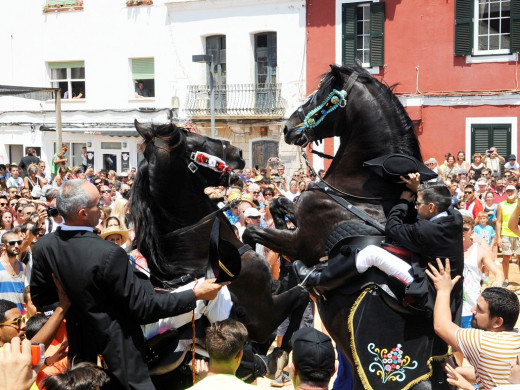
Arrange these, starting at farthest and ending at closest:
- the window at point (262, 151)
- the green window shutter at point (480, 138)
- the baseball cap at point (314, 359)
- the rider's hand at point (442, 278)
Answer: the window at point (262, 151), the green window shutter at point (480, 138), the rider's hand at point (442, 278), the baseball cap at point (314, 359)

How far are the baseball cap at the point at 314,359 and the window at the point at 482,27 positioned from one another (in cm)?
1888

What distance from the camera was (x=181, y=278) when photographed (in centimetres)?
453

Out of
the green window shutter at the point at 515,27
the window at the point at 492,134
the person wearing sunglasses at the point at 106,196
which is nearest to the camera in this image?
the person wearing sunglasses at the point at 106,196

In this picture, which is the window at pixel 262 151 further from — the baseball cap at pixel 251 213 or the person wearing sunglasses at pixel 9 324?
the person wearing sunglasses at pixel 9 324

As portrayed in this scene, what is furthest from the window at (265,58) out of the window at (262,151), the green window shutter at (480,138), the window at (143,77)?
the green window shutter at (480,138)

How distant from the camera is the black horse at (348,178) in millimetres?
4770

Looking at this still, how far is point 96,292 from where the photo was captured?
3.54 metres

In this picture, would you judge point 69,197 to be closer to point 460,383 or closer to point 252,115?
point 460,383

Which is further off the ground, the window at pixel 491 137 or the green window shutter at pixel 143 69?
the green window shutter at pixel 143 69

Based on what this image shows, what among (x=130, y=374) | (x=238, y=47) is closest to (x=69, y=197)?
(x=130, y=374)

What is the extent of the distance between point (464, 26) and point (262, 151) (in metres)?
7.87

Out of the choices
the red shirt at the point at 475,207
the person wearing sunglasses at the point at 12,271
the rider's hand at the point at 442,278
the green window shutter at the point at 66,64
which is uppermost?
the green window shutter at the point at 66,64

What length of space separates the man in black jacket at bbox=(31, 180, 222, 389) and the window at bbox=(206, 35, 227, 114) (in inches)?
829

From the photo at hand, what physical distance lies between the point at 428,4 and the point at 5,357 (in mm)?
20406
